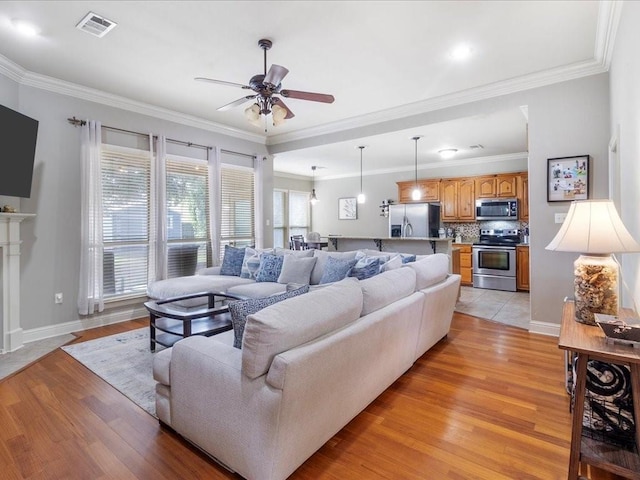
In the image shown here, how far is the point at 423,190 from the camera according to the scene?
7.73 meters

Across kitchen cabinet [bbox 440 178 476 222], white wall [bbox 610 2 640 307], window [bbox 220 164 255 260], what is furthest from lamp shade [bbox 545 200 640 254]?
kitchen cabinet [bbox 440 178 476 222]

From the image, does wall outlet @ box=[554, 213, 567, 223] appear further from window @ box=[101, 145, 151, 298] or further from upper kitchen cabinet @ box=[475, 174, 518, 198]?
window @ box=[101, 145, 151, 298]

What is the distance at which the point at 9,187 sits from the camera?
3068 mm

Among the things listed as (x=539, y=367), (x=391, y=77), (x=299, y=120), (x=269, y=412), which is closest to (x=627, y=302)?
(x=539, y=367)

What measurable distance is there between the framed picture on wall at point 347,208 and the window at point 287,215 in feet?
3.73

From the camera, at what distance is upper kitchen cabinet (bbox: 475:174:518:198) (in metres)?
6.59

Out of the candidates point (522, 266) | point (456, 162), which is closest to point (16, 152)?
point (456, 162)

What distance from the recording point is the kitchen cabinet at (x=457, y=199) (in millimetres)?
7105

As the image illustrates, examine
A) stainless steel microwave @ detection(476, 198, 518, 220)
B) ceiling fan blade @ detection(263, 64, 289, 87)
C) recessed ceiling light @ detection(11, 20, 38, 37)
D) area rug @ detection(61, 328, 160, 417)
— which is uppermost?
recessed ceiling light @ detection(11, 20, 38, 37)

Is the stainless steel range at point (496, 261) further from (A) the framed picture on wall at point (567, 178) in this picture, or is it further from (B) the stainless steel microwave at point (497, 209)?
(A) the framed picture on wall at point (567, 178)

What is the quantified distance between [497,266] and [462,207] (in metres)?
1.47

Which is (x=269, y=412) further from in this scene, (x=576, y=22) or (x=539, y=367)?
(x=576, y=22)

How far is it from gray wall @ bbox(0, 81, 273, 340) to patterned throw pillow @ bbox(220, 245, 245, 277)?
5.67 feet

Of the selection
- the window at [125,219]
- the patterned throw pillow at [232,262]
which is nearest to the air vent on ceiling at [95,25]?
the window at [125,219]
